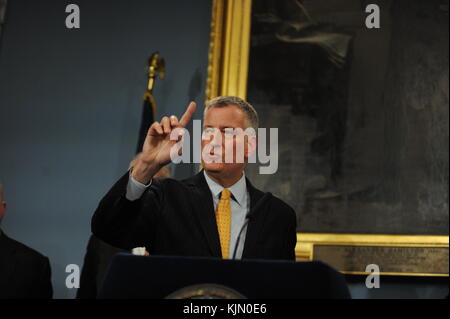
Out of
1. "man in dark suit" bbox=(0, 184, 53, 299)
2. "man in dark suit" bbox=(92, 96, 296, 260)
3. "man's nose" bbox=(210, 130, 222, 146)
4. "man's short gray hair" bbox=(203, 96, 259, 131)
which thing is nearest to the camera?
"man in dark suit" bbox=(92, 96, 296, 260)

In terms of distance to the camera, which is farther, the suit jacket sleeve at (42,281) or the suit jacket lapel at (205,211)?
the suit jacket sleeve at (42,281)

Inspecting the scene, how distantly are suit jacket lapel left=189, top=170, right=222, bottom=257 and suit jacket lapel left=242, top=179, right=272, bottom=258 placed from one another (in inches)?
4.5

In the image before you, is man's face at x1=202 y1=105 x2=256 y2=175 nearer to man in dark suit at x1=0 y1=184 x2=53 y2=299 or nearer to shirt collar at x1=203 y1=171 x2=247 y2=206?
shirt collar at x1=203 y1=171 x2=247 y2=206

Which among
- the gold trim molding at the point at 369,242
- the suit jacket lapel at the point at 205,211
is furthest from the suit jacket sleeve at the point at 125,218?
the gold trim molding at the point at 369,242

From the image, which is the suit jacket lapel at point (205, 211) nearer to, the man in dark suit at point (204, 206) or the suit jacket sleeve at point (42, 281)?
the man in dark suit at point (204, 206)

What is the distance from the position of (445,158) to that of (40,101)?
11.9 ft

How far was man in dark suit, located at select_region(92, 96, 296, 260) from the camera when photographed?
2.27 metres

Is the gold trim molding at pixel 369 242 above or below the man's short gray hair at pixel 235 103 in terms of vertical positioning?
below

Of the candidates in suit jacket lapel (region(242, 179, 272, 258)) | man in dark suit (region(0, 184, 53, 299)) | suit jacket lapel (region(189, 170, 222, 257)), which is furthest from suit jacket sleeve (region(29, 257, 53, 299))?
suit jacket lapel (region(242, 179, 272, 258))

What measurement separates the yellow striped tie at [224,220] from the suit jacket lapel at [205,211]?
0.04 m

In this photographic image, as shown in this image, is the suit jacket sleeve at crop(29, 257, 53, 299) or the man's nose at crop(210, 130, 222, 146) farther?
the suit jacket sleeve at crop(29, 257, 53, 299)

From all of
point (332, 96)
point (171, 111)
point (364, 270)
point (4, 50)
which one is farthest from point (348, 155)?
point (4, 50)

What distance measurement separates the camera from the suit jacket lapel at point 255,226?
2338 millimetres

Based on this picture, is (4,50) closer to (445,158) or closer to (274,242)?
(445,158)
